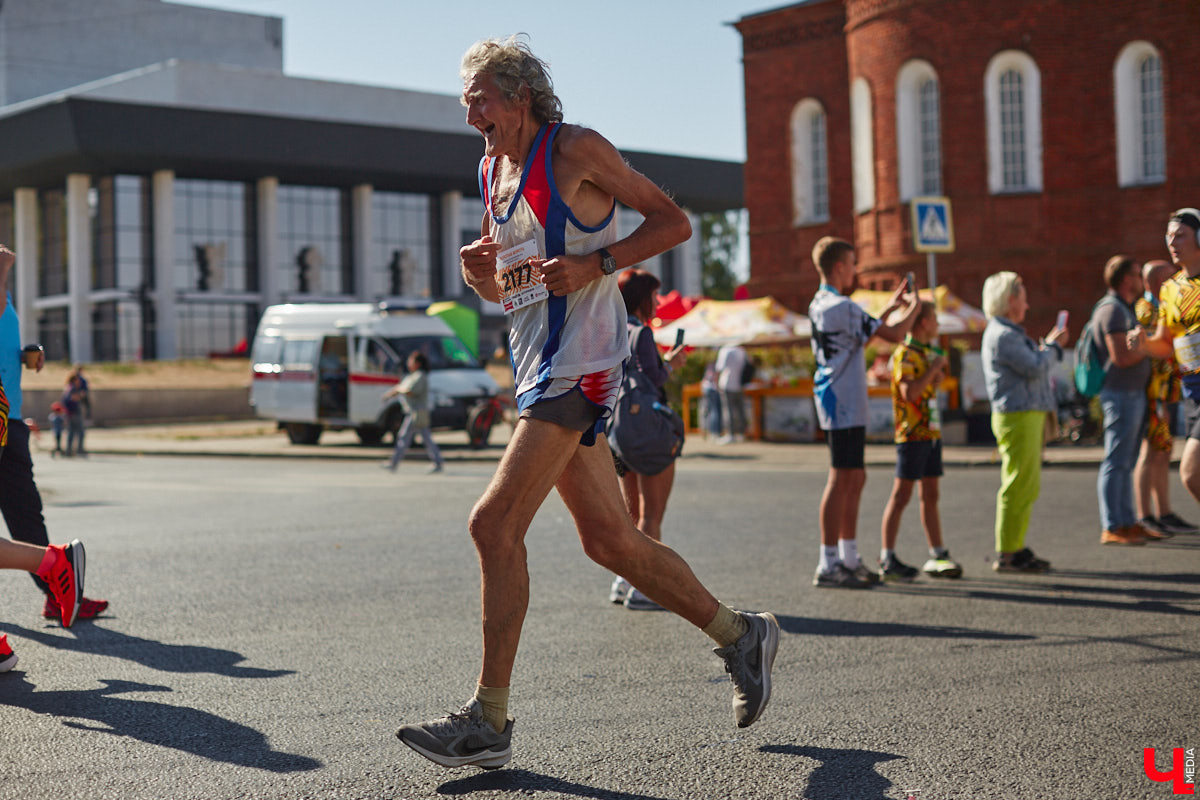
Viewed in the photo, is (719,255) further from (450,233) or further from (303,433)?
(303,433)

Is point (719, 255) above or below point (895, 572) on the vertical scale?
above

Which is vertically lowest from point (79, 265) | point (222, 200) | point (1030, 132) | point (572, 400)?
point (572, 400)

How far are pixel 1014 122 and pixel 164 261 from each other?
4166 cm

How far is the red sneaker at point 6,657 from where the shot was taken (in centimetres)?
566

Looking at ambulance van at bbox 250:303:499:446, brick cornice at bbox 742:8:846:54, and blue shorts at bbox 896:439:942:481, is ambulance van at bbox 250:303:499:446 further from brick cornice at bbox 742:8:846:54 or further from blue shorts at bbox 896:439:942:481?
blue shorts at bbox 896:439:942:481

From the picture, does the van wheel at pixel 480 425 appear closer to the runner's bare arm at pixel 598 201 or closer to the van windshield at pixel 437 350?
the van windshield at pixel 437 350

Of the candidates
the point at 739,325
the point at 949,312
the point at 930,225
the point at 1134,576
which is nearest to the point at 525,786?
the point at 1134,576

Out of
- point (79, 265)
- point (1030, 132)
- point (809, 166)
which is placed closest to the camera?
point (1030, 132)

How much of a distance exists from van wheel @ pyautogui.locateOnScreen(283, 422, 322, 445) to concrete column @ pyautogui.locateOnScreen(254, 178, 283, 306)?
37.4m

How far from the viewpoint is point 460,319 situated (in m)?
29.9

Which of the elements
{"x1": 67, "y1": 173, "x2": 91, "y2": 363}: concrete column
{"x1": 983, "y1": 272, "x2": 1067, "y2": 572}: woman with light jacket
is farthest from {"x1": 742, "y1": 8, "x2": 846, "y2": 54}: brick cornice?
{"x1": 67, "y1": 173, "x2": 91, "y2": 363}: concrete column

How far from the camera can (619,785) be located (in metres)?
3.93

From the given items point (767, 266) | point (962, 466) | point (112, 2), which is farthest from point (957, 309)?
point (112, 2)

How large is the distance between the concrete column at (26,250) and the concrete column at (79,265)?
4071 millimetres
